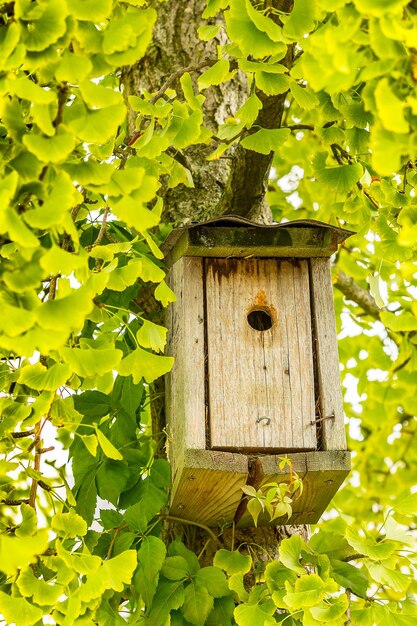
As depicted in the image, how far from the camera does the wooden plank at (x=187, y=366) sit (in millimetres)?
2436

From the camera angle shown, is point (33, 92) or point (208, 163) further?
point (208, 163)

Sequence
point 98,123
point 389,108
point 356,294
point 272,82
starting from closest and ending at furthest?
point 389,108 → point 98,123 → point 272,82 → point 356,294

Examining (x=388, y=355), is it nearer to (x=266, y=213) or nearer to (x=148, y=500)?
(x=266, y=213)

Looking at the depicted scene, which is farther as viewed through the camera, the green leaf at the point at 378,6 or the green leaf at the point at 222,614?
the green leaf at the point at 222,614

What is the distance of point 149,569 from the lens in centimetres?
238

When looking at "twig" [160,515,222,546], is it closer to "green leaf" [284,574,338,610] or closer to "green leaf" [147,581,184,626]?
"green leaf" [147,581,184,626]

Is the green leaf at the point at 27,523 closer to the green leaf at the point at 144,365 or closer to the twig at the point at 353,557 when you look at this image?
the green leaf at the point at 144,365

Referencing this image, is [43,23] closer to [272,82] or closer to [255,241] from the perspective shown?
[272,82]

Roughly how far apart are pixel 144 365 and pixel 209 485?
1.17ft

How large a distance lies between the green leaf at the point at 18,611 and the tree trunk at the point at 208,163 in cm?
63

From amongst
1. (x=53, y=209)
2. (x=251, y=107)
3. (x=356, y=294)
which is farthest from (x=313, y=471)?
(x=356, y=294)

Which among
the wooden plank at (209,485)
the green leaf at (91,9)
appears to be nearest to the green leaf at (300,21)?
the green leaf at (91,9)

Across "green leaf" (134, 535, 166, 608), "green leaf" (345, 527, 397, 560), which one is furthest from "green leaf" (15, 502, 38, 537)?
"green leaf" (345, 527, 397, 560)

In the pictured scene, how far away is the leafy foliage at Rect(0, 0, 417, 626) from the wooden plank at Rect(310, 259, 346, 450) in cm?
14
